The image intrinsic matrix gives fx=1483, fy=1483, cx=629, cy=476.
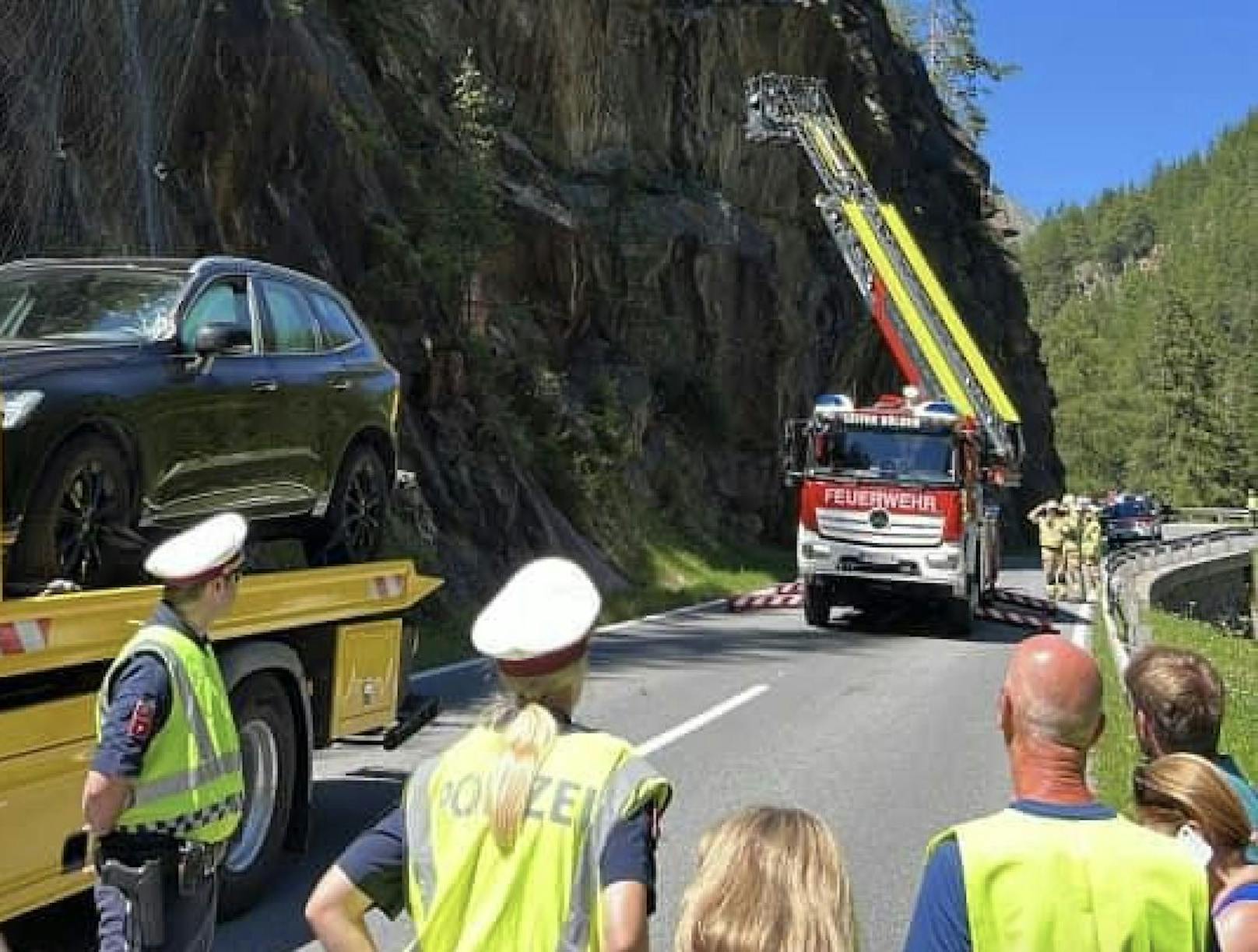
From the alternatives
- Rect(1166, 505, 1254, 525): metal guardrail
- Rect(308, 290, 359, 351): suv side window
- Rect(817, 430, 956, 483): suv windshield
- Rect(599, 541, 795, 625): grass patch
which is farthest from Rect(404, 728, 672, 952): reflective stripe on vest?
Rect(1166, 505, 1254, 525): metal guardrail

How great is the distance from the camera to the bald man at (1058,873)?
2514 millimetres

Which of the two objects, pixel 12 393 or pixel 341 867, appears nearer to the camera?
pixel 341 867

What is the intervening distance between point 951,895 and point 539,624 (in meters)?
0.86

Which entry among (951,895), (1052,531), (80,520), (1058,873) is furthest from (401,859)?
(1052,531)

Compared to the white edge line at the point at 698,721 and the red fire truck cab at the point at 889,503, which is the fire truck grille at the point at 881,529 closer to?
the red fire truck cab at the point at 889,503

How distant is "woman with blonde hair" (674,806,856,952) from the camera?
240 centimetres

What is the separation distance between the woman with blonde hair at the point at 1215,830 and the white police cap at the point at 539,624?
137 cm

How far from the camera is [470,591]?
2033 cm

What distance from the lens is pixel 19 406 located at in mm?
5609

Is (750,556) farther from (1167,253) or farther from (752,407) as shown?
(1167,253)

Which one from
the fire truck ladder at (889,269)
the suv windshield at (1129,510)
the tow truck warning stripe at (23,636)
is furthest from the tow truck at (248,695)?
the suv windshield at (1129,510)

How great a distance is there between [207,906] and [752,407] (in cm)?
3822

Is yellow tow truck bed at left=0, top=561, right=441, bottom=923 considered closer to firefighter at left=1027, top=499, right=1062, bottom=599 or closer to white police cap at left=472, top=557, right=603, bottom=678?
white police cap at left=472, top=557, right=603, bottom=678

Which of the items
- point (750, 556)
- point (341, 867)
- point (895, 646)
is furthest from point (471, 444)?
point (341, 867)
